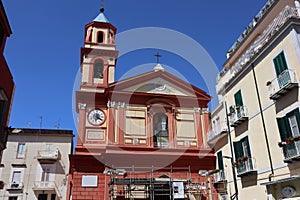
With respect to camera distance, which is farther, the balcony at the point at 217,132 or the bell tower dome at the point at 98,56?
the bell tower dome at the point at 98,56

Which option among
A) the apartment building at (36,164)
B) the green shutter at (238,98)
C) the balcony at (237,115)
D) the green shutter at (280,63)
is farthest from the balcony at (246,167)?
the apartment building at (36,164)

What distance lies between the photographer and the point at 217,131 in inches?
754

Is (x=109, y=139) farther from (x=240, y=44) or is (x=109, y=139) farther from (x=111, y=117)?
(x=240, y=44)

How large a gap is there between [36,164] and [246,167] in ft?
67.5

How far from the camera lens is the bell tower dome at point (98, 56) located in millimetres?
22562

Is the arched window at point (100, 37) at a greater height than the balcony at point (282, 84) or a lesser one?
greater

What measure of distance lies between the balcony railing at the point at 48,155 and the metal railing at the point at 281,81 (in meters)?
21.5

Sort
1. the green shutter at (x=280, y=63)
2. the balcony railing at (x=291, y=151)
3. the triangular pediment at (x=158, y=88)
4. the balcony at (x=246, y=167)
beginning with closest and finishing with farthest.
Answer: the balcony railing at (x=291, y=151) < the green shutter at (x=280, y=63) < the balcony at (x=246, y=167) < the triangular pediment at (x=158, y=88)

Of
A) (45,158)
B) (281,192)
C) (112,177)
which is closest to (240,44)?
(281,192)

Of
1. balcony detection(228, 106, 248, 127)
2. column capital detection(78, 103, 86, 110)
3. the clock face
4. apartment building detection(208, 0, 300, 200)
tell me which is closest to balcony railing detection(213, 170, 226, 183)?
apartment building detection(208, 0, 300, 200)

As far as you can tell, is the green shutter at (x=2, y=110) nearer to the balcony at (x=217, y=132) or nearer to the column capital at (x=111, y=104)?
Answer: the column capital at (x=111, y=104)

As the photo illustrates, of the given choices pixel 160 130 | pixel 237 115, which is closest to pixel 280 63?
pixel 237 115

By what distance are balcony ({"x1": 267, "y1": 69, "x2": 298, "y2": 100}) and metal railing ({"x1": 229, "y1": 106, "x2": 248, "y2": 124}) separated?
2460 mm

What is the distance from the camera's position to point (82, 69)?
22.8m
